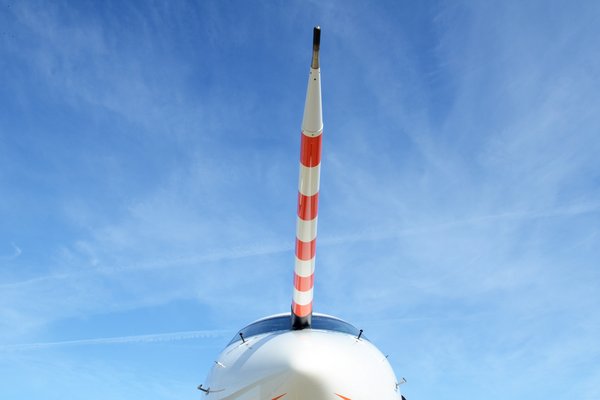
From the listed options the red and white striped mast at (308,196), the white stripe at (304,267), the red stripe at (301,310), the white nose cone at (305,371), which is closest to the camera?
the white nose cone at (305,371)

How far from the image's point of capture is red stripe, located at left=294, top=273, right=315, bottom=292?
9.53m

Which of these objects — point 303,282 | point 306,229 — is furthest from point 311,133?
point 303,282

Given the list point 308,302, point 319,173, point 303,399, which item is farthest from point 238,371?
point 319,173

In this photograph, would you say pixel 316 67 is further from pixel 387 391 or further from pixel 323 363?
pixel 387 391

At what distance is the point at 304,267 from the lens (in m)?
9.38

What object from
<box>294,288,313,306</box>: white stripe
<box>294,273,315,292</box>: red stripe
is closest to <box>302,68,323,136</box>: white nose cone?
<box>294,273,315,292</box>: red stripe

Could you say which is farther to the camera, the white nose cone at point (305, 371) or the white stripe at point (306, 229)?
the white stripe at point (306, 229)

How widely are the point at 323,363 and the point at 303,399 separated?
0.61 meters

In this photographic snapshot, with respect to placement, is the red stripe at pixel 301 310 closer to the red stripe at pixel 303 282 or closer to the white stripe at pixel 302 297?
the white stripe at pixel 302 297

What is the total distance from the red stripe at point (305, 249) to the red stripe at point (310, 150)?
5.47 feet

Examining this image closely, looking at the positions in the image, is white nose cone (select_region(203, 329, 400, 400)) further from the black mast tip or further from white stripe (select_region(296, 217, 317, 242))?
the black mast tip

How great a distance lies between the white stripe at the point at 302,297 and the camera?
9625mm

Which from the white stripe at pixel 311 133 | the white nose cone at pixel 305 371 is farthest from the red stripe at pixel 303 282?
the white stripe at pixel 311 133

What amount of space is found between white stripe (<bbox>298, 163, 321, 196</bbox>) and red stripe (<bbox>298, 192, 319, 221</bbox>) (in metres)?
0.08
